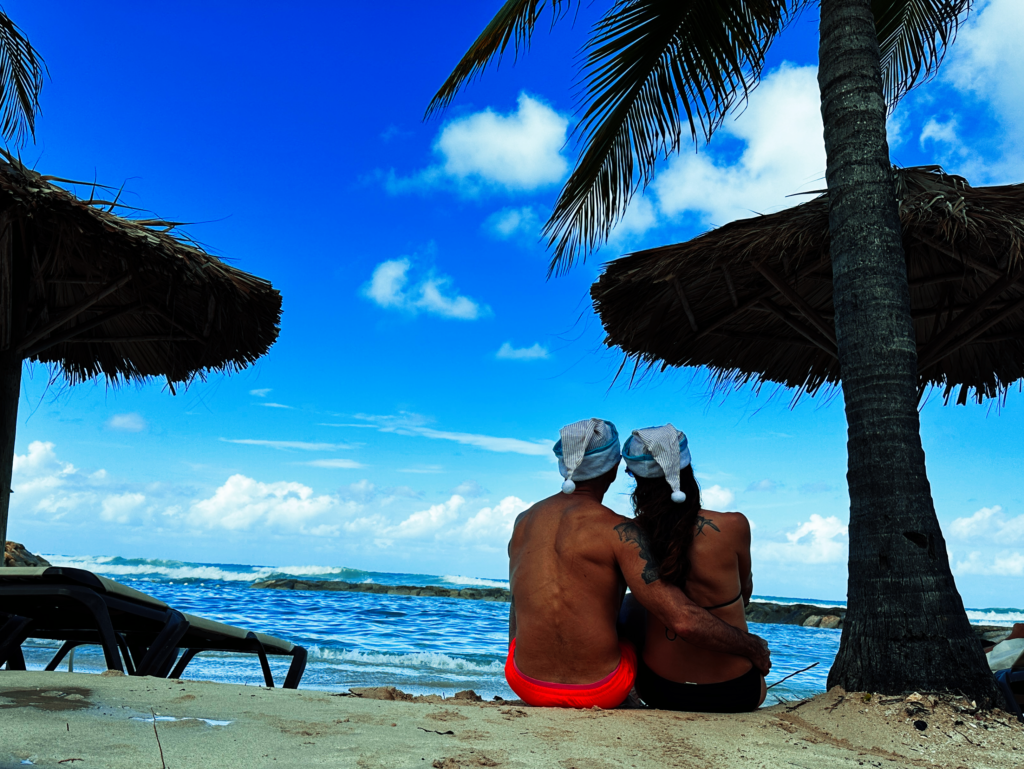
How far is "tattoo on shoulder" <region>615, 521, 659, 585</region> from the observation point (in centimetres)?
259

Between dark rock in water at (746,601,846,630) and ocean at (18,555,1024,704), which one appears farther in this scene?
dark rock in water at (746,601,846,630)

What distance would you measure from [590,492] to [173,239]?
4.38 meters

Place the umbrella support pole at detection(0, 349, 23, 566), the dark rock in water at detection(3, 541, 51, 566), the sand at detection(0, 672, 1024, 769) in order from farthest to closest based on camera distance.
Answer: the dark rock in water at detection(3, 541, 51, 566)
the umbrella support pole at detection(0, 349, 23, 566)
the sand at detection(0, 672, 1024, 769)

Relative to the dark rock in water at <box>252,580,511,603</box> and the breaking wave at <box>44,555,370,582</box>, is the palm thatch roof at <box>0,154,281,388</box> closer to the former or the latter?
the dark rock in water at <box>252,580,511,603</box>

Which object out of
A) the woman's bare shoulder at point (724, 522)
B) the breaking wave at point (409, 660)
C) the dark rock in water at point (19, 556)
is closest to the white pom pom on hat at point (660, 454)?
the woman's bare shoulder at point (724, 522)

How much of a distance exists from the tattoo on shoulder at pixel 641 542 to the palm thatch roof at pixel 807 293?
2.74 m

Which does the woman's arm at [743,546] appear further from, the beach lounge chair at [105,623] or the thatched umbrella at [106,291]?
the thatched umbrella at [106,291]

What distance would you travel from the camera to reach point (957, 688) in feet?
9.07

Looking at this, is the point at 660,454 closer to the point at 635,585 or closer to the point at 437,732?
the point at 635,585

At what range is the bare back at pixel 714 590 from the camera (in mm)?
2666

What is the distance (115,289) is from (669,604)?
16.8 ft

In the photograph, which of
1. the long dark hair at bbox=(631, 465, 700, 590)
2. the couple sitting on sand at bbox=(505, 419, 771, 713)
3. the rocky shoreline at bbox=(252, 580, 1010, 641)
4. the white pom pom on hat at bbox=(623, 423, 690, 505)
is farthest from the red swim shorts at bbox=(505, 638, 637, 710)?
the rocky shoreline at bbox=(252, 580, 1010, 641)

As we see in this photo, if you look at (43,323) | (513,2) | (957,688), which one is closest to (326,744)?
(957,688)

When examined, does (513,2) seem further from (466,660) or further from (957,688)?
(466,660)
